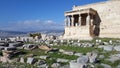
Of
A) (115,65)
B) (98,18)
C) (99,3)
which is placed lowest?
(115,65)

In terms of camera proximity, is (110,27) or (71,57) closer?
(71,57)

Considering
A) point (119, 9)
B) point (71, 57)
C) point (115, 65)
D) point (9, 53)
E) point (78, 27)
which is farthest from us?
A: point (78, 27)

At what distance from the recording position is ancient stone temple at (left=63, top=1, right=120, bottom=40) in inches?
1703

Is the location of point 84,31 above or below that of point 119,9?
below

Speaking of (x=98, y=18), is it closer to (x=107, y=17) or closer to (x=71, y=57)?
(x=107, y=17)

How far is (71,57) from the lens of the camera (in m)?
19.5

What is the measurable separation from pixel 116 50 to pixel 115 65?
20.9 ft

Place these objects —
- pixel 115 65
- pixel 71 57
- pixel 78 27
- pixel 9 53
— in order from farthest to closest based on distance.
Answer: pixel 78 27
pixel 9 53
pixel 71 57
pixel 115 65

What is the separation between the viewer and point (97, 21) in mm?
47000

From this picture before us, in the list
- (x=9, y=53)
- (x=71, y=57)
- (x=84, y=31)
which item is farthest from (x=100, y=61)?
(x=84, y=31)

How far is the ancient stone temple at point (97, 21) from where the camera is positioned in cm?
4325

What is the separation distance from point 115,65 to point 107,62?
0.75 m

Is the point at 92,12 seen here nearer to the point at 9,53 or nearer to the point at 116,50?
the point at 116,50

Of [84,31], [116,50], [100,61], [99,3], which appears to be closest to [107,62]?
[100,61]
